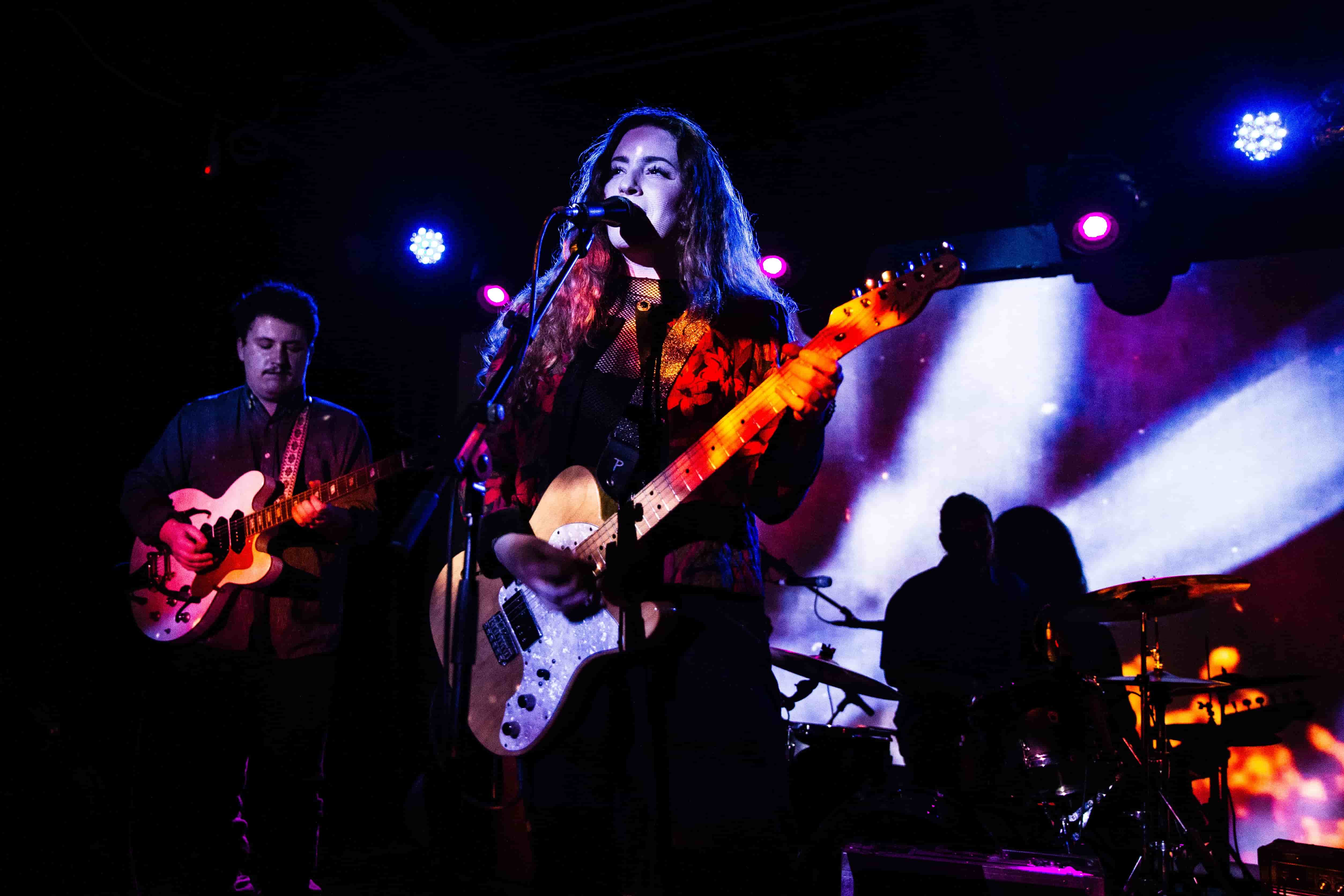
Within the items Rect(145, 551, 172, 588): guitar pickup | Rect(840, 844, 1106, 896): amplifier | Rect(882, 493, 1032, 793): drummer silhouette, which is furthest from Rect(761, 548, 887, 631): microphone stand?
Rect(145, 551, 172, 588): guitar pickup

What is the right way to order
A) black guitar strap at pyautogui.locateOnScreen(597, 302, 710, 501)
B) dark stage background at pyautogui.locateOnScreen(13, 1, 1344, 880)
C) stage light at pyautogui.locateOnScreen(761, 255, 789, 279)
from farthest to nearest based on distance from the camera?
stage light at pyautogui.locateOnScreen(761, 255, 789, 279) < dark stage background at pyautogui.locateOnScreen(13, 1, 1344, 880) < black guitar strap at pyautogui.locateOnScreen(597, 302, 710, 501)

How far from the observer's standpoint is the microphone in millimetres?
2043

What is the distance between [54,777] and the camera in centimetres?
434

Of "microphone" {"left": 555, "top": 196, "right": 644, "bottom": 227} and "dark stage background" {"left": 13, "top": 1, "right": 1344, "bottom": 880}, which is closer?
"microphone" {"left": 555, "top": 196, "right": 644, "bottom": 227}

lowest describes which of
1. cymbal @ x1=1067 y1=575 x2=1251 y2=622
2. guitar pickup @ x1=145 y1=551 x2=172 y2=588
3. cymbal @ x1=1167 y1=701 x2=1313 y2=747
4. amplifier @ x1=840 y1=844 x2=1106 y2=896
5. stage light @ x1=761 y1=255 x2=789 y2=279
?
amplifier @ x1=840 y1=844 x2=1106 y2=896

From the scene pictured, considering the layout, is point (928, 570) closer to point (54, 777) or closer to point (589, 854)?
point (589, 854)

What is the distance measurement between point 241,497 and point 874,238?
429cm

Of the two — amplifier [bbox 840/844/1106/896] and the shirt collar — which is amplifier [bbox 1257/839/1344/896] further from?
the shirt collar

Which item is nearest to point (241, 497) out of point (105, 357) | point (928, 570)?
point (105, 357)

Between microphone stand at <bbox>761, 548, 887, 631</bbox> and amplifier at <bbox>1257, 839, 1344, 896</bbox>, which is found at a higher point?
microphone stand at <bbox>761, 548, 887, 631</bbox>

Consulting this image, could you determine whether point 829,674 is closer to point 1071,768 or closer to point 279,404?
point 1071,768

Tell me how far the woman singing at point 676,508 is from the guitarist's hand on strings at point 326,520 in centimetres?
153

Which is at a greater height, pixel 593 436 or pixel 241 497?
pixel 241 497

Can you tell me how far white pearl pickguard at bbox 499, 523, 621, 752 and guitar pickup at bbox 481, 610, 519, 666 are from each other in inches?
1.7
